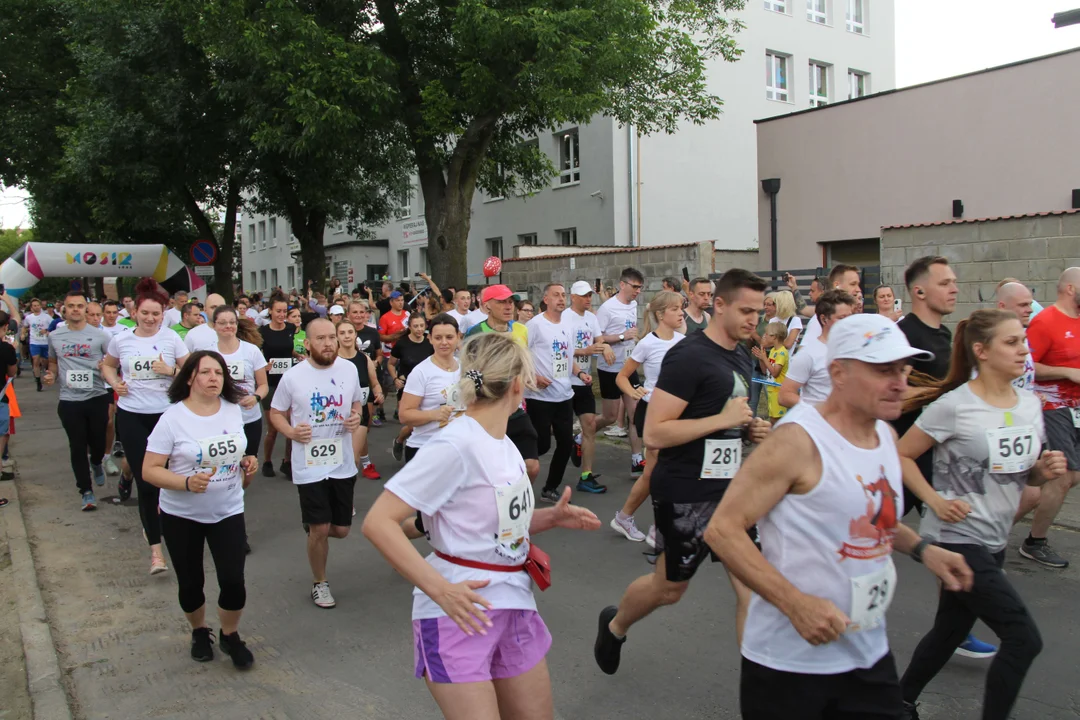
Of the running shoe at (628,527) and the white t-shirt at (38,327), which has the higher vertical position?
the white t-shirt at (38,327)

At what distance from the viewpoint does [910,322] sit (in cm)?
477

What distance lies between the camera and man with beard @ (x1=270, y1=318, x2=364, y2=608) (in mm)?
5465

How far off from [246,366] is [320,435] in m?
2.31

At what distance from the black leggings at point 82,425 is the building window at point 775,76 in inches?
1010

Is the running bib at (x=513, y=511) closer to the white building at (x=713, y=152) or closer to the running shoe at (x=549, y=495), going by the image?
the running shoe at (x=549, y=495)

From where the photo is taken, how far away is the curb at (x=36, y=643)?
164 inches

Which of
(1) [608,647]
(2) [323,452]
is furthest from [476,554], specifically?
(2) [323,452]

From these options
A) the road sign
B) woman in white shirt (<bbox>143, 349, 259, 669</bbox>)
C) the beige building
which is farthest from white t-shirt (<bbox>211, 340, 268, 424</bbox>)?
the beige building

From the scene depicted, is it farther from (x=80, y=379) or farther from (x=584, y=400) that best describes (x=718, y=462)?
(x=80, y=379)

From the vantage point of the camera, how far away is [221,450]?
465 centimetres

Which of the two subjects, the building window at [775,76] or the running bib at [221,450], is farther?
the building window at [775,76]

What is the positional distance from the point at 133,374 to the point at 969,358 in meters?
5.87

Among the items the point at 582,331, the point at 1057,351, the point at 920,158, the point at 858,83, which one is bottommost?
the point at 1057,351

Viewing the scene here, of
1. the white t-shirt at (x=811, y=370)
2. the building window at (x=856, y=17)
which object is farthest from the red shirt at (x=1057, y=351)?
the building window at (x=856, y=17)
